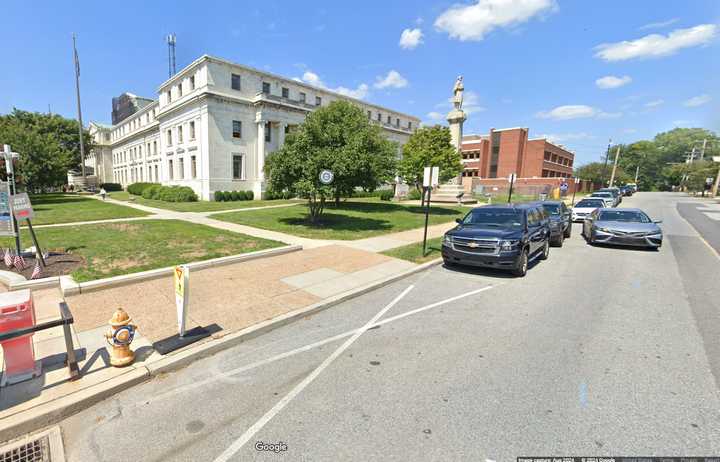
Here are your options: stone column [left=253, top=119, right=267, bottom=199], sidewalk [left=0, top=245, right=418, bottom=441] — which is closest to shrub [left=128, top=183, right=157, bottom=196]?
stone column [left=253, top=119, right=267, bottom=199]

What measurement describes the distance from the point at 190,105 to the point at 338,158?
88.3ft

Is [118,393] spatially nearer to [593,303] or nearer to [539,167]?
[593,303]

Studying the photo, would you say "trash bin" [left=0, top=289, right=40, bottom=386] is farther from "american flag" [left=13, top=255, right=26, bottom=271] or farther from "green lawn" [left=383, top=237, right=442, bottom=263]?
"green lawn" [left=383, top=237, right=442, bottom=263]

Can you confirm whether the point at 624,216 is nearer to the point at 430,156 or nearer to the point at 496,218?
the point at 496,218

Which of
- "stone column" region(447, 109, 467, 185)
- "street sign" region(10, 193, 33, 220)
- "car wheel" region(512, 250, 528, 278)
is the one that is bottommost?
"car wheel" region(512, 250, 528, 278)

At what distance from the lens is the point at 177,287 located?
14.3 feet

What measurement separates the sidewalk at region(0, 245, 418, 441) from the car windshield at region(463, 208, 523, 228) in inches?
93.0

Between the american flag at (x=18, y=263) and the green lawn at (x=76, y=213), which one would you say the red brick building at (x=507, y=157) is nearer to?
the green lawn at (x=76, y=213)

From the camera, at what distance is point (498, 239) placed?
7.71 m

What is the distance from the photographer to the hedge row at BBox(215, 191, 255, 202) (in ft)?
100

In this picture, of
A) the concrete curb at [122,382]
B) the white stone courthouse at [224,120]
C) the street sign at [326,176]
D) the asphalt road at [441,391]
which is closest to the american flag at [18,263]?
the concrete curb at [122,382]

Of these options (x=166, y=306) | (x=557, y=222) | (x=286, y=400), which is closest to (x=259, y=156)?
A: (x=557, y=222)

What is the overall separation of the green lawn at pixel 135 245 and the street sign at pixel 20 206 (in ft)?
4.98

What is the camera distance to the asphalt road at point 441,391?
270cm
